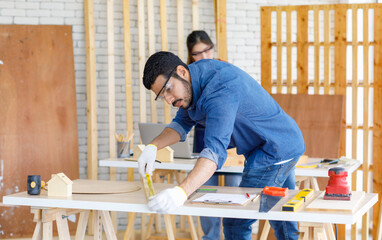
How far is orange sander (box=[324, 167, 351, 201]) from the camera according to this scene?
270 centimetres

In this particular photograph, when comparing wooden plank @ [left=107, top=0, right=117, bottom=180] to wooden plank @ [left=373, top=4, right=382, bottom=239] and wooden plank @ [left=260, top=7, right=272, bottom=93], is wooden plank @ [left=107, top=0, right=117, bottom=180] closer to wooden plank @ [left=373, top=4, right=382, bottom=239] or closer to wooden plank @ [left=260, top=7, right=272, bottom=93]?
wooden plank @ [left=260, top=7, right=272, bottom=93]

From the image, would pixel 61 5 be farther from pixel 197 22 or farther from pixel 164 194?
pixel 164 194

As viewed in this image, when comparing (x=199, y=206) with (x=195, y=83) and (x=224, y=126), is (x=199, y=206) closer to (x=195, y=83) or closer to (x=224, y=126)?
(x=224, y=126)

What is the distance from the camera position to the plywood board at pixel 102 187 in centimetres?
304

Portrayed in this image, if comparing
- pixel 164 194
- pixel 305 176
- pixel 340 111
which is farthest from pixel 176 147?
pixel 164 194

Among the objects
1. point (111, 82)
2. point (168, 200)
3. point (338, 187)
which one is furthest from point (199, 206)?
point (111, 82)

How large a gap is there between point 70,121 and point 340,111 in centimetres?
275

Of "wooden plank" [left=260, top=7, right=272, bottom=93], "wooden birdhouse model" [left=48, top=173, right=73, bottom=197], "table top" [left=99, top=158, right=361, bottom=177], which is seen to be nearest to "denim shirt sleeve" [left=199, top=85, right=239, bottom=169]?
"wooden birdhouse model" [left=48, top=173, right=73, bottom=197]

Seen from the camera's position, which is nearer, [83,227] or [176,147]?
[83,227]

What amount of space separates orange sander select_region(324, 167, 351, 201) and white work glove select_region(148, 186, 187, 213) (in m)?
0.75

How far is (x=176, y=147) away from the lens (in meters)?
4.55

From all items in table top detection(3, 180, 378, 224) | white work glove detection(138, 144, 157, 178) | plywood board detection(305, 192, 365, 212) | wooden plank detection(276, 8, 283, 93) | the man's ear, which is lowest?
table top detection(3, 180, 378, 224)

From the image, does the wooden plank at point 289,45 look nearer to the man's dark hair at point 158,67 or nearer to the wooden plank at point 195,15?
the wooden plank at point 195,15

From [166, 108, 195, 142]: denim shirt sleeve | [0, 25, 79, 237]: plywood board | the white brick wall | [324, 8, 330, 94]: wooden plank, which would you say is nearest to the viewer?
[166, 108, 195, 142]: denim shirt sleeve
